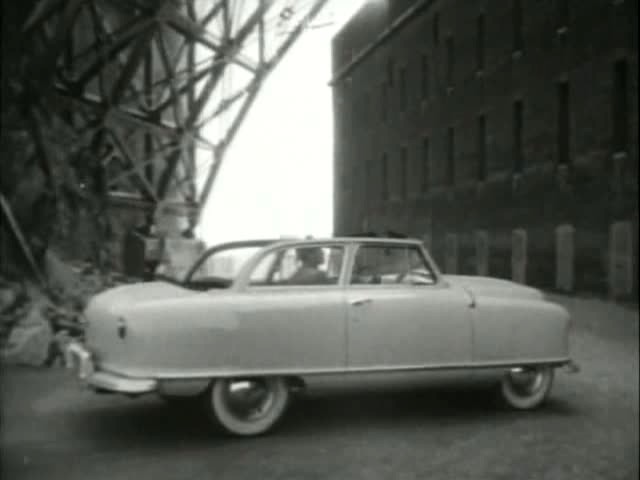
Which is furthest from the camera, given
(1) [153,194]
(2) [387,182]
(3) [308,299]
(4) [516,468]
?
(3) [308,299]

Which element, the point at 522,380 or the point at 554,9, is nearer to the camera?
the point at 554,9

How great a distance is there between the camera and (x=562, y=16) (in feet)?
6.10

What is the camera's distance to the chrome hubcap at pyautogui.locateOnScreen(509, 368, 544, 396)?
7.46ft

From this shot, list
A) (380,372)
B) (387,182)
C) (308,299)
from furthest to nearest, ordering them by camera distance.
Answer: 1. (308,299)
2. (387,182)
3. (380,372)

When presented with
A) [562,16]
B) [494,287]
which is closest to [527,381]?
[494,287]

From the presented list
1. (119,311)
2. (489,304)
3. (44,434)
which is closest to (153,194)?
(119,311)

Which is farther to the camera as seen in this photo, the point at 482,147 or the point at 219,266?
the point at 219,266

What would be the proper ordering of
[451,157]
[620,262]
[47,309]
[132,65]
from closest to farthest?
[47,309] < [620,262] < [132,65] < [451,157]

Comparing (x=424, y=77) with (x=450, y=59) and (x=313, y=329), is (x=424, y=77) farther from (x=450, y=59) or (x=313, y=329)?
(x=313, y=329)

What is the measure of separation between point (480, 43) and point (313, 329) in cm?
90

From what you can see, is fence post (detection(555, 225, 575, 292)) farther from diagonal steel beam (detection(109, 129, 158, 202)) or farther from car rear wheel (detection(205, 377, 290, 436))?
diagonal steel beam (detection(109, 129, 158, 202))

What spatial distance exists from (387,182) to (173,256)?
0.72 meters

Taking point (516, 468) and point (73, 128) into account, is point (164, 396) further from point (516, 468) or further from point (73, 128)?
point (516, 468)

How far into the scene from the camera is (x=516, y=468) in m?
1.81
